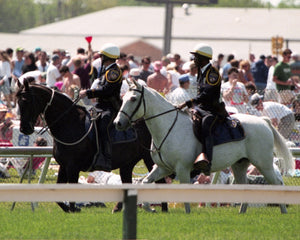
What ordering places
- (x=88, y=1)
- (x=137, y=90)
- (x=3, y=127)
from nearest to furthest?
(x=137, y=90), (x=3, y=127), (x=88, y=1)

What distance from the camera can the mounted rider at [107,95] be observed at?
1315cm

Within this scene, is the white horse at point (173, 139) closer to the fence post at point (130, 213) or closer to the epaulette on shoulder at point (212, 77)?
the epaulette on shoulder at point (212, 77)

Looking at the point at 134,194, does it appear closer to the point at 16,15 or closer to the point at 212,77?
the point at 212,77

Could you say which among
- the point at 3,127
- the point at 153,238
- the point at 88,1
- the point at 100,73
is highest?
the point at 100,73

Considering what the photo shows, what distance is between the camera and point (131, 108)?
12312 millimetres

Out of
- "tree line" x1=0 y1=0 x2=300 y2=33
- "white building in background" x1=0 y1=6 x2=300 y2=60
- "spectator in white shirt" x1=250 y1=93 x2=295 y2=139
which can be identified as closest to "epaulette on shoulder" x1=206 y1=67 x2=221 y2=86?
"spectator in white shirt" x1=250 y1=93 x2=295 y2=139

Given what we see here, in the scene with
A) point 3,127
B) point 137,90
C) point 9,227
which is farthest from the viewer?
point 3,127

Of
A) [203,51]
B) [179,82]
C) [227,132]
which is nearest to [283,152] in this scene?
[227,132]

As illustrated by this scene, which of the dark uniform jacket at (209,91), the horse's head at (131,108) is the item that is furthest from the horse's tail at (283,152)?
the horse's head at (131,108)

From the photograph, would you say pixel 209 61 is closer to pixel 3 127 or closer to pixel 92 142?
pixel 92 142

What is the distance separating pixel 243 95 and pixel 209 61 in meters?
6.66

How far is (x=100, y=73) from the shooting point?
13469 millimetres

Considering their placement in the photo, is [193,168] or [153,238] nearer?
[153,238]

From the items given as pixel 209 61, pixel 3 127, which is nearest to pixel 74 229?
pixel 209 61
